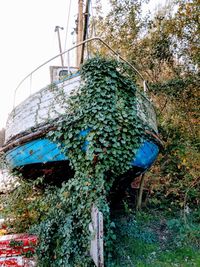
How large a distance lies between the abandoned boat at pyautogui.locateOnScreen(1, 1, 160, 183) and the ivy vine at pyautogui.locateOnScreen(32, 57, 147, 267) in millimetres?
226

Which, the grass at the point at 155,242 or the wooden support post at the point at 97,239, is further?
the grass at the point at 155,242

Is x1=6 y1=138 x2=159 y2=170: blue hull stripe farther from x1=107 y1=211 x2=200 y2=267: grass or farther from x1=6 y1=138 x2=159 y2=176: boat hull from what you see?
x1=107 y1=211 x2=200 y2=267: grass

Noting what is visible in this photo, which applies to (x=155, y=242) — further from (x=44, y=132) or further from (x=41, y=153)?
(x=44, y=132)

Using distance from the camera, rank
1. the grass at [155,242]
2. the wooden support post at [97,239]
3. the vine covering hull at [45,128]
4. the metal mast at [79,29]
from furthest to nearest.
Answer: the metal mast at [79,29], the grass at [155,242], the vine covering hull at [45,128], the wooden support post at [97,239]

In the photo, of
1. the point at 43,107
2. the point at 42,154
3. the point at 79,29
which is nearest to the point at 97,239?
the point at 42,154

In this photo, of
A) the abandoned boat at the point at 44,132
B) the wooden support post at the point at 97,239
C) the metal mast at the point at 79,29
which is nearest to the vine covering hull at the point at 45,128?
the abandoned boat at the point at 44,132

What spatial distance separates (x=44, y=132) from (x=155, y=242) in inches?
149

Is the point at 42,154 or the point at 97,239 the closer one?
the point at 97,239

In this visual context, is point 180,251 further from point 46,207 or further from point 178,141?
point 178,141

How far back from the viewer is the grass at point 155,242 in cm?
550

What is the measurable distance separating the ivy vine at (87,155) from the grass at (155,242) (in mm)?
871

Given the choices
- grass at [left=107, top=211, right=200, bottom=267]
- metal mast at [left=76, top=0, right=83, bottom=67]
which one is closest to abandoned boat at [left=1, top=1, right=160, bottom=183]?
grass at [left=107, top=211, right=200, bottom=267]

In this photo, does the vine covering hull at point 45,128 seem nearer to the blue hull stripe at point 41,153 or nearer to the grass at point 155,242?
the blue hull stripe at point 41,153

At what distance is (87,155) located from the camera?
195 inches
